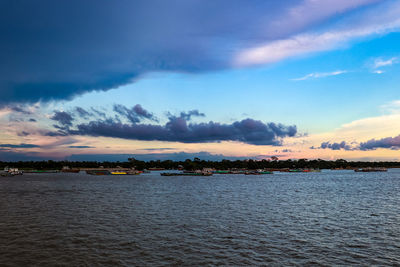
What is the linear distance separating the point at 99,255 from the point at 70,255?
2.54 meters

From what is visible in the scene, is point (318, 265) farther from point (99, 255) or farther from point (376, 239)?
point (99, 255)

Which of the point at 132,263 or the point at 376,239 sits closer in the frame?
the point at 132,263

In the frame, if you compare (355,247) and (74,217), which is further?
(74,217)

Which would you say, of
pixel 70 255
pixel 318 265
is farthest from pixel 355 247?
pixel 70 255

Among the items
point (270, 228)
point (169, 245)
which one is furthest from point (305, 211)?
point (169, 245)

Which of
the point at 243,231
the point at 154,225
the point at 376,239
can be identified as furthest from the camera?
the point at 154,225

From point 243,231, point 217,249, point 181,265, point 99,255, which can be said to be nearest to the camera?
point 181,265

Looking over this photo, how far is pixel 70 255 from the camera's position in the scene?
25.4 meters

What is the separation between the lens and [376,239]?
31.4 m

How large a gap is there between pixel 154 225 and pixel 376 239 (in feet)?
85.0

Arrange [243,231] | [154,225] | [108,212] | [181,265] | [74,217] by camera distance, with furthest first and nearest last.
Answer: [108,212] → [74,217] → [154,225] → [243,231] → [181,265]

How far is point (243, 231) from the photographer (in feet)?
115

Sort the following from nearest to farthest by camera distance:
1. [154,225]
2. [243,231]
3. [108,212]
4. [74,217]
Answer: [243,231] < [154,225] < [74,217] < [108,212]

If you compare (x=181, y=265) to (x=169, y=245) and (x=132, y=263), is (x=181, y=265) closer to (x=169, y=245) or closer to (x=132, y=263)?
(x=132, y=263)
